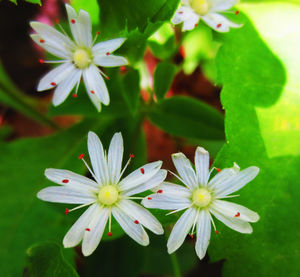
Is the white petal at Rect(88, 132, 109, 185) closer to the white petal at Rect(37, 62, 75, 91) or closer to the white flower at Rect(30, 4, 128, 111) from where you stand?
the white flower at Rect(30, 4, 128, 111)

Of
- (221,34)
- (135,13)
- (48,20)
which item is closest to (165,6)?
(135,13)

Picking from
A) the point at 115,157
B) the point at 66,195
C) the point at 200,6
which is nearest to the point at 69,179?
the point at 66,195

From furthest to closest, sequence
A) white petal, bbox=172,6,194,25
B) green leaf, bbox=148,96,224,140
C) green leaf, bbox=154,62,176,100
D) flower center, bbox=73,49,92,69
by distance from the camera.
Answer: green leaf, bbox=148,96,224,140, green leaf, bbox=154,62,176,100, flower center, bbox=73,49,92,69, white petal, bbox=172,6,194,25

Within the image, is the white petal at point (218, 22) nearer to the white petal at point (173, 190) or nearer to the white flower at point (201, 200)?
the white flower at point (201, 200)

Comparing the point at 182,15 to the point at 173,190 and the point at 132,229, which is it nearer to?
the point at 173,190

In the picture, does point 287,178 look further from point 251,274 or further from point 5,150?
point 5,150

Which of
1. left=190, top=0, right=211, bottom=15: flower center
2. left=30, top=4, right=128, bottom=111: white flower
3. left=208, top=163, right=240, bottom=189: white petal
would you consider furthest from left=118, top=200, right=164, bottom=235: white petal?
left=190, top=0, right=211, bottom=15: flower center
